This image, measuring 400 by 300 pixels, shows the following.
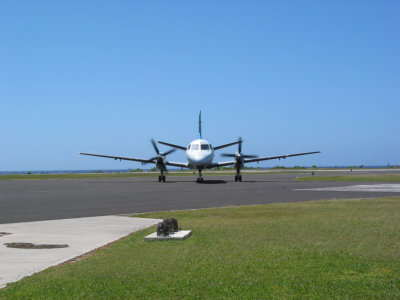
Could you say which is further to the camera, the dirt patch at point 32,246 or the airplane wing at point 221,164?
the airplane wing at point 221,164

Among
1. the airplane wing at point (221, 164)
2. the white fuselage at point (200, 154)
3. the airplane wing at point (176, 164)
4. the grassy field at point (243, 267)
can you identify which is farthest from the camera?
the airplane wing at point (176, 164)

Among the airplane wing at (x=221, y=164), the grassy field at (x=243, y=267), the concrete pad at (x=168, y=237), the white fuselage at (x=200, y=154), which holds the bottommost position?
the grassy field at (x=243, y=267)

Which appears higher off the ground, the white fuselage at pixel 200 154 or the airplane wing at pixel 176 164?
the white fuselage at pixel 200 154

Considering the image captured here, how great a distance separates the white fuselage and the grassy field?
113 ft

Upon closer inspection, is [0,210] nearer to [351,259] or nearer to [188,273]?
[188,273]

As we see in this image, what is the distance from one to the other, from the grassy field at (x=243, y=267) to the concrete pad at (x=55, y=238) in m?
0.49

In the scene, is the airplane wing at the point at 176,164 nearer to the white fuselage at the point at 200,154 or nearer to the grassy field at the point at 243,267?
the white fuselage at the point at 200,154

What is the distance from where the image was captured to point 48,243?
35.6 ft

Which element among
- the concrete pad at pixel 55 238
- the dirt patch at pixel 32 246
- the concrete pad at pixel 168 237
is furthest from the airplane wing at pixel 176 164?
the dirt patch at pixel 32 246

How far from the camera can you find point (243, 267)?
7.88 meters

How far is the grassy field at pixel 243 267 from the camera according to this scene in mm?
6402

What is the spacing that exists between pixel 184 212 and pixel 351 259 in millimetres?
9678

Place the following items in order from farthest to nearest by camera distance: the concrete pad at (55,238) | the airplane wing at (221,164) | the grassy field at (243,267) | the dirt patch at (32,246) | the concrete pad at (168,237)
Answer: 1. the airplane wing at (221,164)
2. the concrete pad at (168,237)
3. the dirt patch at (32,246)
4. the concrete pad at (55,238)
5. the grassy field at (243,267)

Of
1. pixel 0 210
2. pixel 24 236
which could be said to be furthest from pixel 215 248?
pixel 0 210
